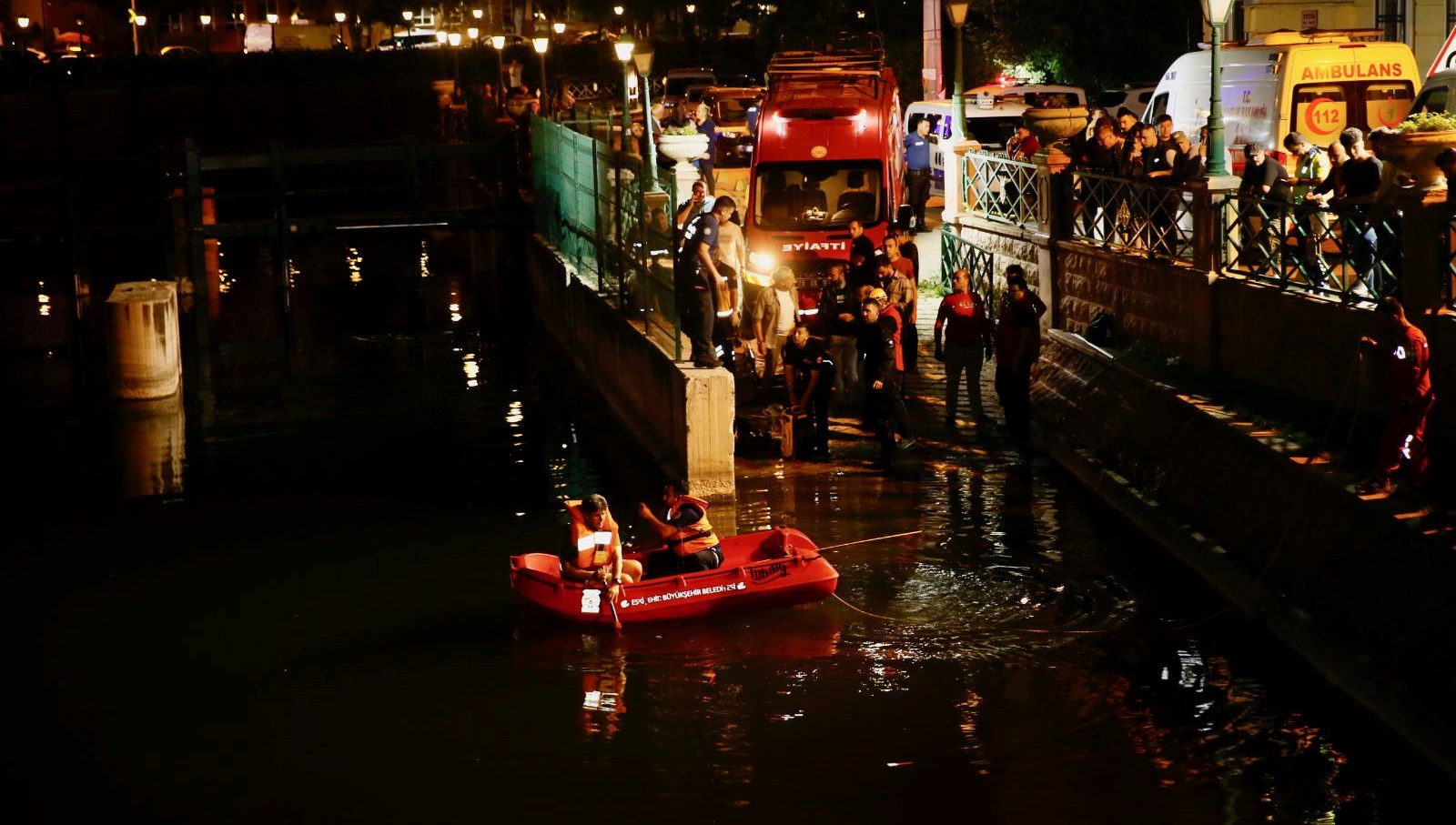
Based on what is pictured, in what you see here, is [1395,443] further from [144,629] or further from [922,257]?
[922,257]

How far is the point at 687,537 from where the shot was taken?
13.5 metres

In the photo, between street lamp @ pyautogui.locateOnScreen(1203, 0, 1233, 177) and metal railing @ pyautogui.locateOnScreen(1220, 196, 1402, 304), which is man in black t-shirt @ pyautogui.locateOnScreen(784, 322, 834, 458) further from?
street lamp @ pyautogui.locateOnScreen(1203, 0, 1233, 177)

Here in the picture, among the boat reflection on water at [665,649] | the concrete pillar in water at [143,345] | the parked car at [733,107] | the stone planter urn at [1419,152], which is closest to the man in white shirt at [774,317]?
the stone planter urn at [1419,152]

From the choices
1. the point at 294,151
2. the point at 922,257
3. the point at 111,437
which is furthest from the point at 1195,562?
the point at 294,151

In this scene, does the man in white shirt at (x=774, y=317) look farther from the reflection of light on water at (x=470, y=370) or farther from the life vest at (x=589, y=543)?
the life vest at (x=589, y=543)

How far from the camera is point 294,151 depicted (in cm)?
3447

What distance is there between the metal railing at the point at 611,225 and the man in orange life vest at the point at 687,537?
13.8ft

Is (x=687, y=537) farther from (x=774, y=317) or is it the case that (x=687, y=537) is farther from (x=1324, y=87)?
(x=1324, y=87)

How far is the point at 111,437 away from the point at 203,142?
147 feet

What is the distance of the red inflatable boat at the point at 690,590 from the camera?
13102mm

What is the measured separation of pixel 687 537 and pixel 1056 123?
14.4 meters

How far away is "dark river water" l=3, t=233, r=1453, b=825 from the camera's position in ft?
34.2

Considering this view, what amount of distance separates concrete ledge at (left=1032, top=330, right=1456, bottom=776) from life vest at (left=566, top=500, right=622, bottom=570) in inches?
173

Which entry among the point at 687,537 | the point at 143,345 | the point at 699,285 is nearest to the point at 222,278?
the point at 143,345
